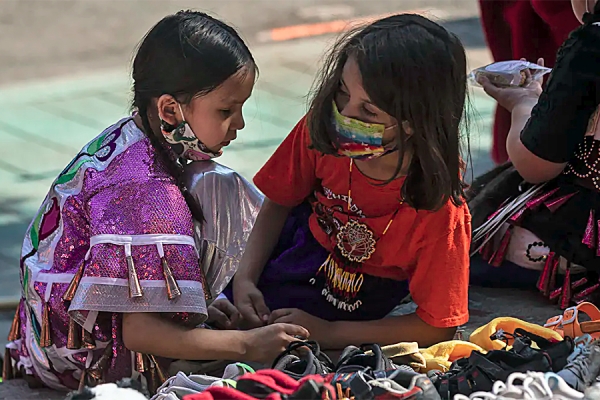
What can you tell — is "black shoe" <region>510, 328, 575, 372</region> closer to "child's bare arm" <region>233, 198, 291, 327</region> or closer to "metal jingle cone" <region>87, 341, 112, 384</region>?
"child's bare arm" <region>233, 198, 291, 327</region>

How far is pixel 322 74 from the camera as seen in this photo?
220cm

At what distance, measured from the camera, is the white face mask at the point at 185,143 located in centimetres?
211

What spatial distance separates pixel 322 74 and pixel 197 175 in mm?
379

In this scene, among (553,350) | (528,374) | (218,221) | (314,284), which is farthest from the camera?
(314,284)

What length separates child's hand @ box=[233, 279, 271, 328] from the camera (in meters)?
2.32

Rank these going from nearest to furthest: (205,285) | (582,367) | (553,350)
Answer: (582,367) < (553,350) < (205,285)

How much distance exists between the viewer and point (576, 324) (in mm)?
2127

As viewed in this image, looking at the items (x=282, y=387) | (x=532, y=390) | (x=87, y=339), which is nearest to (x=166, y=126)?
(x=87, y=339)

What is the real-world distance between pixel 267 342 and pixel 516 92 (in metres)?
1.08

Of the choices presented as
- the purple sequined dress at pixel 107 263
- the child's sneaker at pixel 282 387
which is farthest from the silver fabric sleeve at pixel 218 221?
the child's sneaker at pixel 282 387

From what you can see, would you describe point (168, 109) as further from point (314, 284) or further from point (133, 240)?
point (314, 284)

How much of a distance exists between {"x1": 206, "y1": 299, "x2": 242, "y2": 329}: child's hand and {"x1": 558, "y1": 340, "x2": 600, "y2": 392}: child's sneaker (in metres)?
0.85

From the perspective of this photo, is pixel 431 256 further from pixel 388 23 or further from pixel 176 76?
Result: pixel 176 76

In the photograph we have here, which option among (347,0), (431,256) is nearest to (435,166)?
(431,256)
